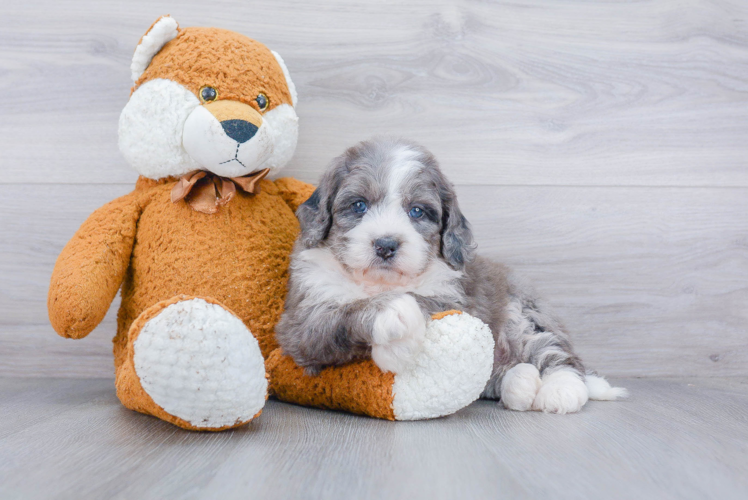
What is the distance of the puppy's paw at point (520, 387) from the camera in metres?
2.01

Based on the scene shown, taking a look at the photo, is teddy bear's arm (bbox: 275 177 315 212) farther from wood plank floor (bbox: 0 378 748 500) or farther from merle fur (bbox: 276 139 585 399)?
wood plank floor (bbox: 0 378 748 500)

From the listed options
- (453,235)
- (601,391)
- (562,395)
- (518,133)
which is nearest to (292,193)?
(453,235)

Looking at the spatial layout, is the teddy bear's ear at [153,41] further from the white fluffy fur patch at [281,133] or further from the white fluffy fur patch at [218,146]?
the white fluffy fur patch at [281,133]

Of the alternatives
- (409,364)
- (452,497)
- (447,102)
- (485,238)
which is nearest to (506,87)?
(447,102)

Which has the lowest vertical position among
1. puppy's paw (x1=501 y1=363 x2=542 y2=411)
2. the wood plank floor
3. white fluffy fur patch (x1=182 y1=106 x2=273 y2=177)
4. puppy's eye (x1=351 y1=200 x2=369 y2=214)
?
puppy's paw (x1=501 y1=363 x2=542 y2=411)

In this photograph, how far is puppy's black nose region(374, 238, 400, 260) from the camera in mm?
1755

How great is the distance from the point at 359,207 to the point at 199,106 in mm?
652

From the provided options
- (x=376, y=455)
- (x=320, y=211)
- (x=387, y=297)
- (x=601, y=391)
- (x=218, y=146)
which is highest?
(x=218, y=146)

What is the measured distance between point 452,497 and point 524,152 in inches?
74.2

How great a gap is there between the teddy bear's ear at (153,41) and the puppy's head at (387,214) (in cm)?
75

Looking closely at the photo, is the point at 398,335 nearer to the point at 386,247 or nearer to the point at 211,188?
the point at 386,247

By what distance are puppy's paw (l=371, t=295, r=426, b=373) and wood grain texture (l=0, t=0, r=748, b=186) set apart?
1189 mm

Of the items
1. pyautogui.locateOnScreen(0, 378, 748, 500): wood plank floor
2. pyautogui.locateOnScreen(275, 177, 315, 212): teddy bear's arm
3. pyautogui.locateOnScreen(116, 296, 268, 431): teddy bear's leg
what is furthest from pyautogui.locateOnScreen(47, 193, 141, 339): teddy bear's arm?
pyautogui.locateOnScreen(275, 177, 315, 212): teddy bear's arm

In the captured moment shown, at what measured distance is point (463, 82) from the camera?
271 centimetres
